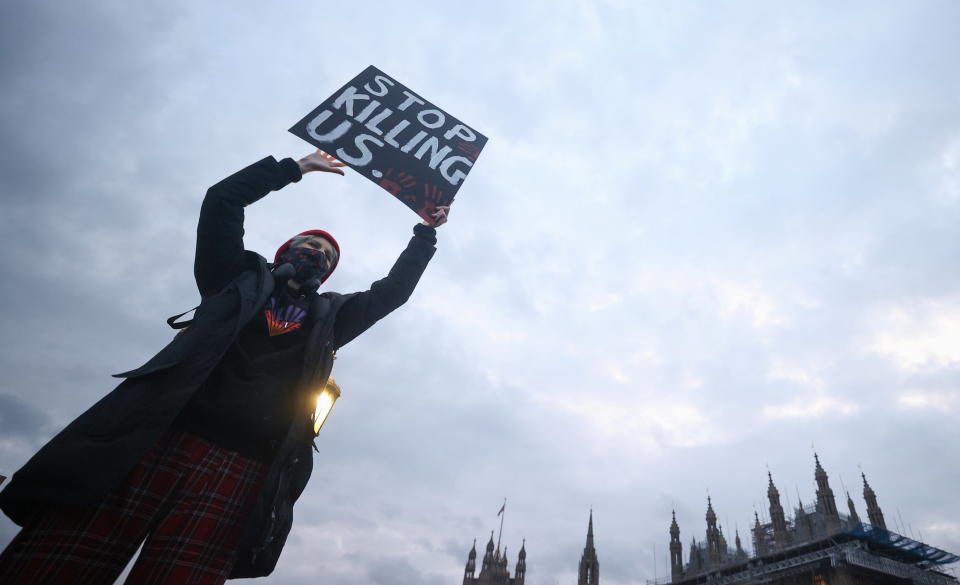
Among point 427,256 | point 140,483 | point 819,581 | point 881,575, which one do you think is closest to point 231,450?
point 140,483

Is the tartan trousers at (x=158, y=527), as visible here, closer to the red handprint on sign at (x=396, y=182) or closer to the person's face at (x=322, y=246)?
the person's face at (x=322, y=246)

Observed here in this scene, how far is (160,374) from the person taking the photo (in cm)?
307

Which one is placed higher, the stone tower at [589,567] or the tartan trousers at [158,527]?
the stone tower at [589,567]

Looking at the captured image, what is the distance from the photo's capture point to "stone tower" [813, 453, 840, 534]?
48.6 m

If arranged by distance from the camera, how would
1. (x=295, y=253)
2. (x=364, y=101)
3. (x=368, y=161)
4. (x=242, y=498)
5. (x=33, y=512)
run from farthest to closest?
(x=364, y=101)
(x=368, y=161)
(x=295, y=253)
(x=242, y=498)
(x=33, y=512)

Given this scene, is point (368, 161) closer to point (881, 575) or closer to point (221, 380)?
point (221, 380)

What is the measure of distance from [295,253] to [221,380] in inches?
53.7

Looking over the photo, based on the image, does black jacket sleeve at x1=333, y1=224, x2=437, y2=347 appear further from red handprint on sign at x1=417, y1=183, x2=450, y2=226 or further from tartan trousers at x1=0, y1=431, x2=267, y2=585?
tartan trousers at x1=0, y1=431, x2=267, y2=585

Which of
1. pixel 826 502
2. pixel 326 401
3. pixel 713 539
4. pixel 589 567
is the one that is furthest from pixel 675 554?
pixel 326 401

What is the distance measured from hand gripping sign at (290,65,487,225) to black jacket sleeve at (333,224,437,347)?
445 mm

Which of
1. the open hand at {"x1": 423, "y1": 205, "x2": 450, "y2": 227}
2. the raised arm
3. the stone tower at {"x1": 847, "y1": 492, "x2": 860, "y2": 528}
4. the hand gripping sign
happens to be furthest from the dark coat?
the stone tower at {"x1": 847, "y1": 492, "x2": 860, "y2": 528}

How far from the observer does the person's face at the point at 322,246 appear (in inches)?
176

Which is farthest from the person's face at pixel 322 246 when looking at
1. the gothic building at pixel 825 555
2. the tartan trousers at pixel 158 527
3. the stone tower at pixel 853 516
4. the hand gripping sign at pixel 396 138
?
the stone tower at pixel 853 516

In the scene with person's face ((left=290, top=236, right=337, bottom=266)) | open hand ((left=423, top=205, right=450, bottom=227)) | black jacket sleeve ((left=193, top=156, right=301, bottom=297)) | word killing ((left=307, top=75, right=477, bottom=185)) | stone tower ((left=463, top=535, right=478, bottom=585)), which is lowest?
black jacket sleeve ((left=193, top=156, right=301, bottom=297))
